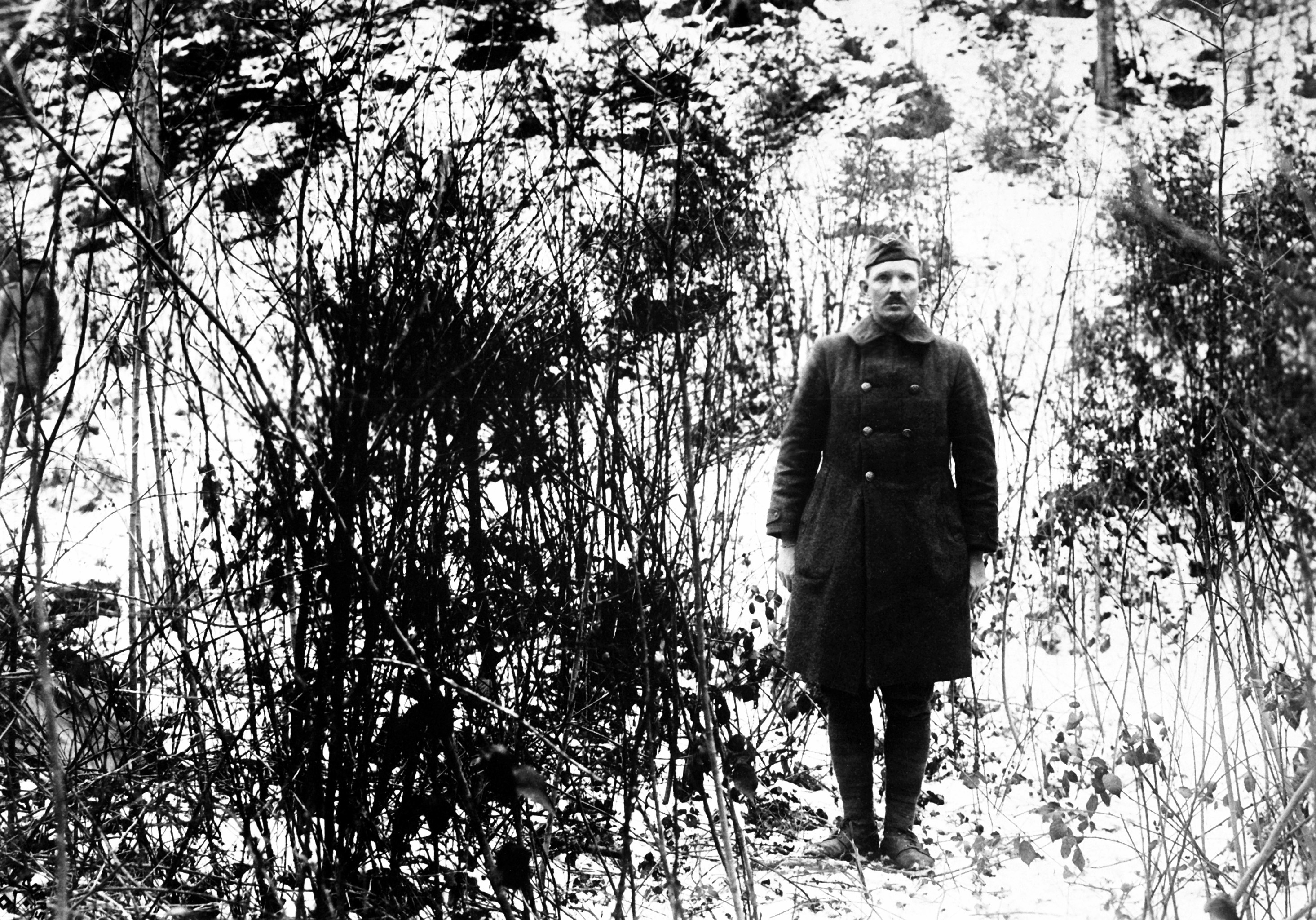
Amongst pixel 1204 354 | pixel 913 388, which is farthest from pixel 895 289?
pixel 1204 354

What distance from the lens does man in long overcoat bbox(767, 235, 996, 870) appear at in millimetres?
3092

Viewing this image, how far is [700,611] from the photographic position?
1.80m

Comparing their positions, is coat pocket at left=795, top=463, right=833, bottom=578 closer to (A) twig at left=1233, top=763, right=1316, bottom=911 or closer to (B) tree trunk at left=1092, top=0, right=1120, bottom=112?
(A) twig at left=1233, top=763, right=1316, bottom=911

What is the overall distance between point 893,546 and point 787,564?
1.10 ft

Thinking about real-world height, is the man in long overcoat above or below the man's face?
below

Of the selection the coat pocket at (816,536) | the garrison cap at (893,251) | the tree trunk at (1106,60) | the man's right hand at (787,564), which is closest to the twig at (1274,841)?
the coat pocket at (816,536)

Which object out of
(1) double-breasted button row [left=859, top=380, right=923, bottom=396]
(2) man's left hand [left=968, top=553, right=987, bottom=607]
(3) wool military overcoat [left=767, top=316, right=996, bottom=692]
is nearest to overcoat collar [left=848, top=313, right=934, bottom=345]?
(3) wool military overcoat [left=767, top=316, right=996, bottom=692]

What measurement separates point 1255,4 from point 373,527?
70.2 inches

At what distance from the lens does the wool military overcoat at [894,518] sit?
3.09 m

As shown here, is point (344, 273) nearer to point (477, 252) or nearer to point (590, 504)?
point (477, 252)

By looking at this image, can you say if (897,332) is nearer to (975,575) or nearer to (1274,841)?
(975,575)

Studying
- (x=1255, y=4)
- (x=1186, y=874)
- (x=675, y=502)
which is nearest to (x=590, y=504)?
(x=1186, y=874)

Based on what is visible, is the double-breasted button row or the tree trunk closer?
the double-breasted button row

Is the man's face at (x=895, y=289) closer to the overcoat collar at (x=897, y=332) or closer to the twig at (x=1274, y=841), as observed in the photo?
the overcoat collar at (x=897, y=332)
